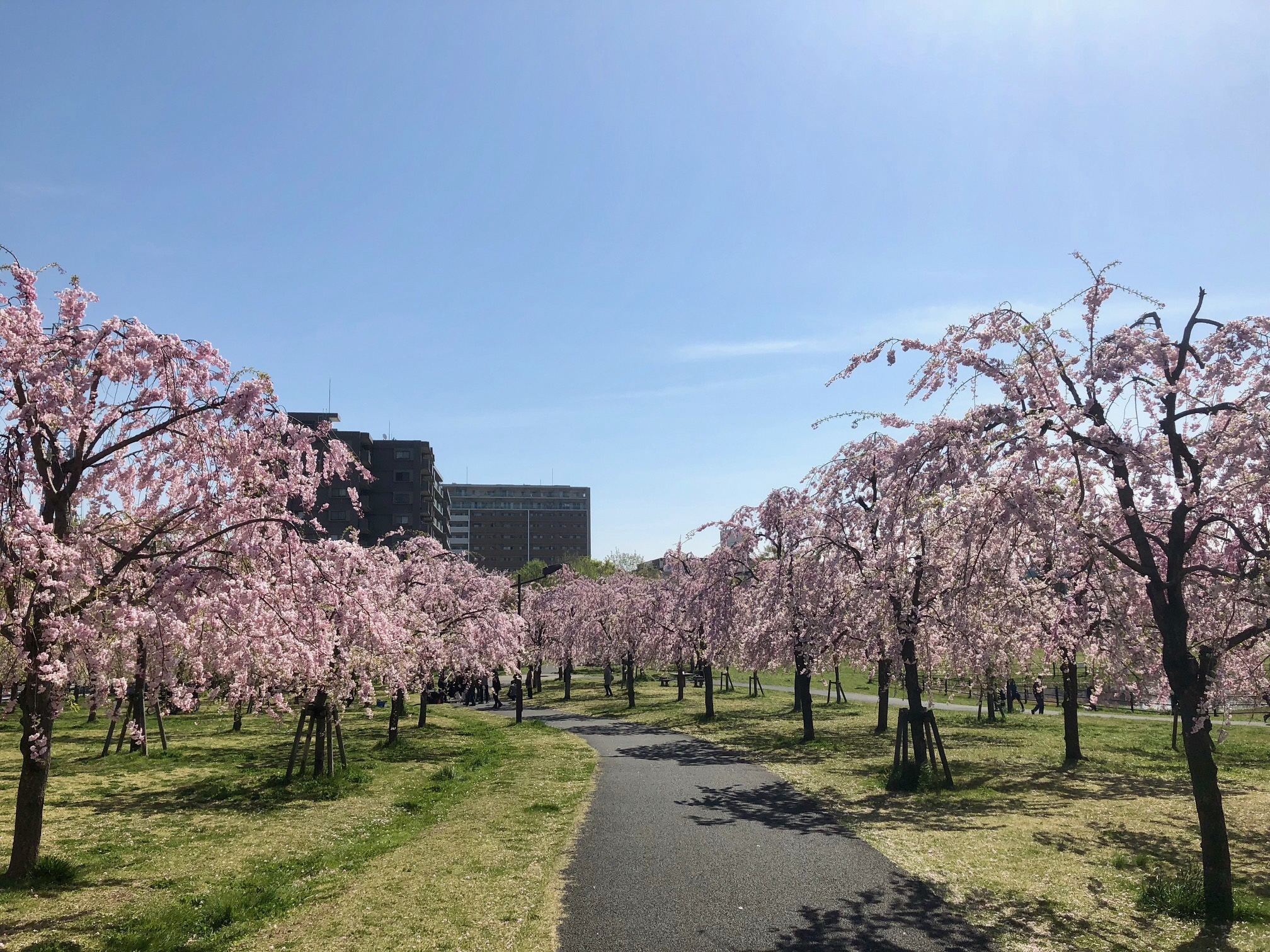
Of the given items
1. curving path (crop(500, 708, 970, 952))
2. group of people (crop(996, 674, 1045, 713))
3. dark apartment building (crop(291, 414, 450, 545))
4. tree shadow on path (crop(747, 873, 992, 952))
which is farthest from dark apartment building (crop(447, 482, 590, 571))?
tree shadow on path (crop(747, 873, 992, 952))

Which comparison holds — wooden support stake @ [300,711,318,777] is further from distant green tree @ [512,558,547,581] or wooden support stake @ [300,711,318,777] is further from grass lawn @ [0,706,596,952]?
distant green tree @ [512,558,547,581]

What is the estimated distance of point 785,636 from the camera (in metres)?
25.2

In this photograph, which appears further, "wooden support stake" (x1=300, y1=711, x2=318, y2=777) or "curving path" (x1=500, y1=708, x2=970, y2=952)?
"wooden support stake" (x1=300, y1=711, x2=318, y2=777)

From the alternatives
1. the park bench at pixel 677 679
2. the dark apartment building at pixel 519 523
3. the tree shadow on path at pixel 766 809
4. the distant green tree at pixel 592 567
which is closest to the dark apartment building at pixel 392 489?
the distant green tree at pixel 592 567

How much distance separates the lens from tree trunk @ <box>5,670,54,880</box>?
10.3 meters

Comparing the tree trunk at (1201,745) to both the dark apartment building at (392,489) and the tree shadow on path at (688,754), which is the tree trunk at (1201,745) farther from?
the dark apartment building at (392,489)

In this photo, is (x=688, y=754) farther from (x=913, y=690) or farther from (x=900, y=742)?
(x=913, y=690)

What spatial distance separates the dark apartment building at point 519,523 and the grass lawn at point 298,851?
145 metres

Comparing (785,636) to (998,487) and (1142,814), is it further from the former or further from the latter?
(998,487)

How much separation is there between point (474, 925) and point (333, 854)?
15.9ft

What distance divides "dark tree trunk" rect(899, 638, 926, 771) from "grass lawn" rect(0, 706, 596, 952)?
7845 mm

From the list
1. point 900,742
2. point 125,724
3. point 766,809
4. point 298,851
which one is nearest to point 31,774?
point 298,851

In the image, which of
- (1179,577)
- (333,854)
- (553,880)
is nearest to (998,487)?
(1179,577)

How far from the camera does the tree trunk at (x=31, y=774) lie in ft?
33.8
